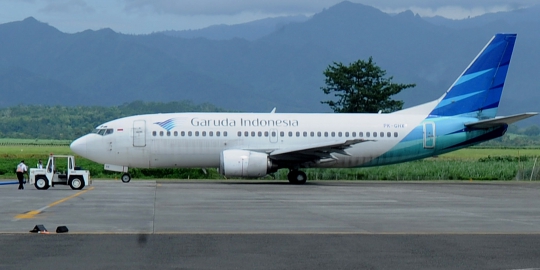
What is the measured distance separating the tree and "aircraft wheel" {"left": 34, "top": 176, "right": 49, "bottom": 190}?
3992 cm

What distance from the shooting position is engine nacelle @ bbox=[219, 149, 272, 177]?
3997 cm

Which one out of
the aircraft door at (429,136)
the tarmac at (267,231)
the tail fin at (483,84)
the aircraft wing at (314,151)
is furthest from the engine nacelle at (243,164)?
the tail fin at (483,84)

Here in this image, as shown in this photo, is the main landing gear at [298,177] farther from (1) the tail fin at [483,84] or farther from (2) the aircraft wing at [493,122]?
(2) the aircraft wing at [493,122]

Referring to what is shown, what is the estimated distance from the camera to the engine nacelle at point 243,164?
40.0 m

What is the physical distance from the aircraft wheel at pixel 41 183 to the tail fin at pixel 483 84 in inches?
723

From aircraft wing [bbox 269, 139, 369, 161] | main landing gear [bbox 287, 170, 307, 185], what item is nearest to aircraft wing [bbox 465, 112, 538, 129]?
aircraft wing [bbox 269, 139, 369, 161]

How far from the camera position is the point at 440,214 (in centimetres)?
2355

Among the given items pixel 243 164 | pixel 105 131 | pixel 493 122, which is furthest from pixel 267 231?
pixel 493 122

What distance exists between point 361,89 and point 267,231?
55419mm

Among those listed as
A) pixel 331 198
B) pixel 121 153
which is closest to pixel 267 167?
pixel 121 153
